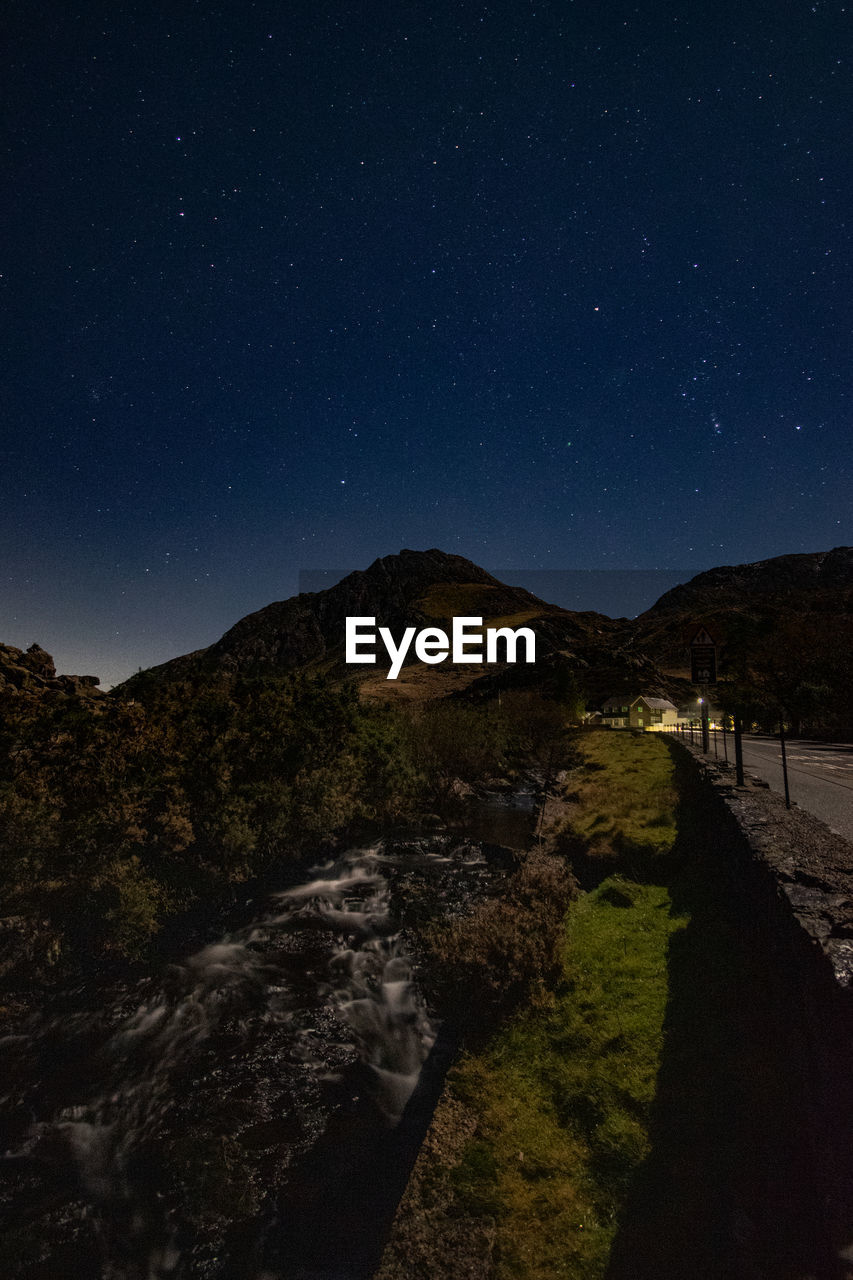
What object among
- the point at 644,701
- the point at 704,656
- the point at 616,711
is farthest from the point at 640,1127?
the point at 616,711

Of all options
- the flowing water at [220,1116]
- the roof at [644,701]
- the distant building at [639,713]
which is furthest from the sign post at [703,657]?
the roof at [644,701]

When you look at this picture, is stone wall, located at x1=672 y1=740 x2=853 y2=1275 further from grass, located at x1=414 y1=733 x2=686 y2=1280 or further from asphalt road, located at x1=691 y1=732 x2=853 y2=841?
asphalt road, located at x1=691 y1=732 x2=853 y2=841

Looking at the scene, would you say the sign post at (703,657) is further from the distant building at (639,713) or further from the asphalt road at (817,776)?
the distant building at (639,713)

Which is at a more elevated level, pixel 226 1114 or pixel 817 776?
pixel 817 776

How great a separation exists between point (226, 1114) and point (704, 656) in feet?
57.8

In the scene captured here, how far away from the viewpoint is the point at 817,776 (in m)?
19.7

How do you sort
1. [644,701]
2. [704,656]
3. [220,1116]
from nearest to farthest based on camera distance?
[220,1116], [704,656], [644,701]

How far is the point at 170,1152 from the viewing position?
8164 millimetres

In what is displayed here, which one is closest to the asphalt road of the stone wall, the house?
the stone wall

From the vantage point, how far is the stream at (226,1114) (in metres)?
6.69

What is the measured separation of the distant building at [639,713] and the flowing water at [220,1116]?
70.4 m

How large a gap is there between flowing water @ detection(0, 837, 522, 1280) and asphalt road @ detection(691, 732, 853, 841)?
10.5 meters

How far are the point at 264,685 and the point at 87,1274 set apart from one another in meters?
15.9

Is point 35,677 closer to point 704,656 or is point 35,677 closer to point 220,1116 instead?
point 220,1116
